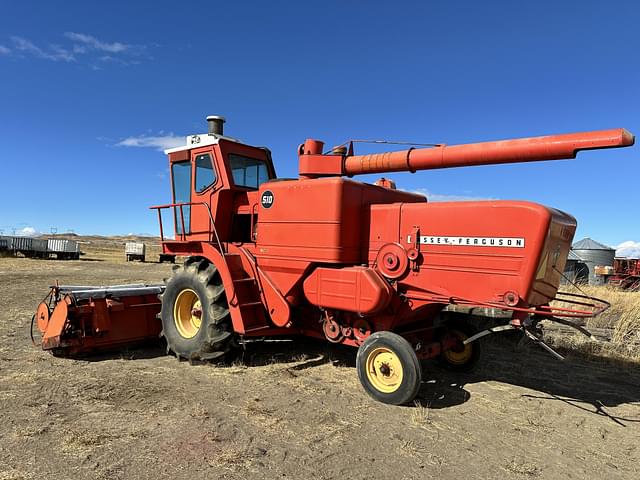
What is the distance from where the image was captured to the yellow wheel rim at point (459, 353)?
20.7 ft

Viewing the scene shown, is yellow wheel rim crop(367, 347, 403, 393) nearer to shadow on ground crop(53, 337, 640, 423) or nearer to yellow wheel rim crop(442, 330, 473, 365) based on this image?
shadow on ground crop(53, 337, 640, 423)

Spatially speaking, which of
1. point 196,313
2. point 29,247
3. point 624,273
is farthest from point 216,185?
point 29,247

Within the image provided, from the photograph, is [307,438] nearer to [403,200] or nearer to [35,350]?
[403,200]

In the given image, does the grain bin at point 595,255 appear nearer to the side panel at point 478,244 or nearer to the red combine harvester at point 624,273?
the red combine harvester at point 624,273

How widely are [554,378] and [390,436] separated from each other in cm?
331

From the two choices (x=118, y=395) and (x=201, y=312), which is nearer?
(x=118, y=395)

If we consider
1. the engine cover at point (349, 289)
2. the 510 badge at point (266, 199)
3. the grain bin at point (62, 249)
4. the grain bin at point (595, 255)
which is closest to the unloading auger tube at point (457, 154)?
the 510 badge at point (266, 199)

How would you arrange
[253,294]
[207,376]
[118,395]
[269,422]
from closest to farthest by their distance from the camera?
[269,422] < [118,395] < [207,376] < [253,294]

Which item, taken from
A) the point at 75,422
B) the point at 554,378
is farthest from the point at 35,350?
the point at 554,378

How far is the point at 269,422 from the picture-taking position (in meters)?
Answer: 4.43

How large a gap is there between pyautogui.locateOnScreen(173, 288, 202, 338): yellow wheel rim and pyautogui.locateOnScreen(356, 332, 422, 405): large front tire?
2.71 metres

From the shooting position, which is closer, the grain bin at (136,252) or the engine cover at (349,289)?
the engine cover at (349,289)

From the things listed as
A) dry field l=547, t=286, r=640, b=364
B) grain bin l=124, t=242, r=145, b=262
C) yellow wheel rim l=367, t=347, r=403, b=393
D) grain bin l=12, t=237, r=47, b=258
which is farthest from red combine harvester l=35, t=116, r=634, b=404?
grain bin l=12, t=237, r=47, b=258

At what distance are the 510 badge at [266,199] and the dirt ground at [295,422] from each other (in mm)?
2181
